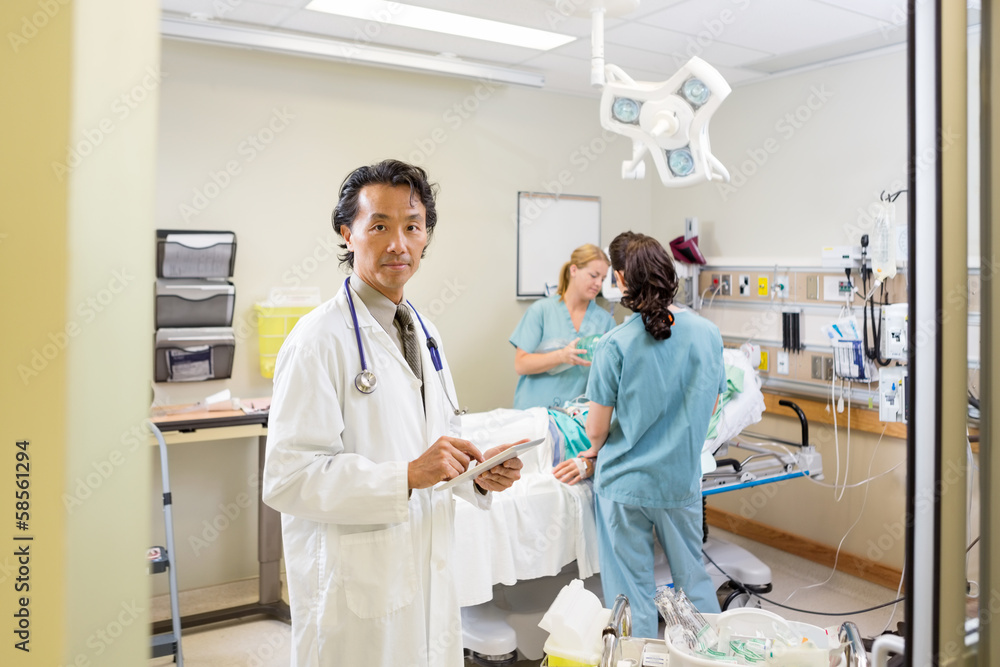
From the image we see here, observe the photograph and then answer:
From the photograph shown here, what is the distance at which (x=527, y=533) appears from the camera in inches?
110

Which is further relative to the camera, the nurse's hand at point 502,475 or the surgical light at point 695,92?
the surgical light at point 695,92

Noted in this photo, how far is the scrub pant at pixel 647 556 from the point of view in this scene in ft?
8.67

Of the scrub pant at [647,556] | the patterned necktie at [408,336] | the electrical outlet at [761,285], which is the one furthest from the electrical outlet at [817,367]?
the patterned necktie at [408,336]

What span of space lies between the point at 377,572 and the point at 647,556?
4.60ft

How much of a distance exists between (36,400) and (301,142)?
3600 mm

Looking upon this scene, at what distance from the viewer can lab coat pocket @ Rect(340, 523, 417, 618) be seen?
1550 mm

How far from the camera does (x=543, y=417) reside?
10.7ft

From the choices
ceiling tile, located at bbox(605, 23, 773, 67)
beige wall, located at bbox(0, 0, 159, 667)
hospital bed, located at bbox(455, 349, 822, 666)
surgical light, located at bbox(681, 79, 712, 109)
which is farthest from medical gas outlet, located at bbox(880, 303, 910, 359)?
beige wall, located at bbox(0, 0, 159, 667)

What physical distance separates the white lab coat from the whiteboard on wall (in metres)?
3.09

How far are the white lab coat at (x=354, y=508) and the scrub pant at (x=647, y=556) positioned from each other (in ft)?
3.62

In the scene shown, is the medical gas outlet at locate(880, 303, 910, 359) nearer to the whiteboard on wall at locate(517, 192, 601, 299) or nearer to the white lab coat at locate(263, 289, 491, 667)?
the whiteboard on wall at locate(517, 192, 601, 299)

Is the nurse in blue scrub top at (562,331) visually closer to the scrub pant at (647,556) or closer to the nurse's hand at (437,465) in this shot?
the scrub pant at (647,556)

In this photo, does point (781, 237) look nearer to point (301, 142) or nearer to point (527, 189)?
point (527, 189)

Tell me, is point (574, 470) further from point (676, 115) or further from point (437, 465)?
point (437, 465)
